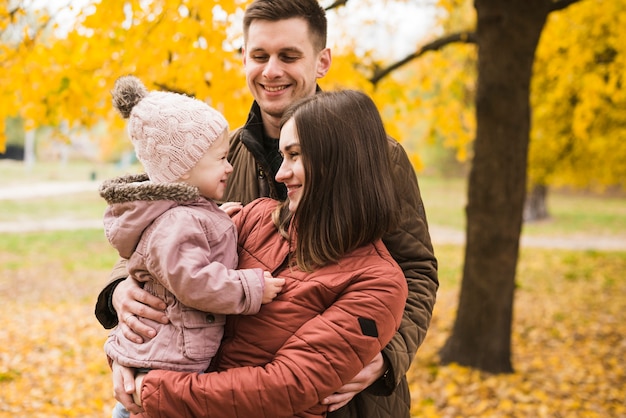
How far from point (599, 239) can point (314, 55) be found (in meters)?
19.4

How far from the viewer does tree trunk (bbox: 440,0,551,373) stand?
19.9 ft

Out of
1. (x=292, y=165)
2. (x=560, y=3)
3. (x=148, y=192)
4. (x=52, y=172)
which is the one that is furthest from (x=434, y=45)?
(x=52, y=172)

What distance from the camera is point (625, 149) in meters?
12.3

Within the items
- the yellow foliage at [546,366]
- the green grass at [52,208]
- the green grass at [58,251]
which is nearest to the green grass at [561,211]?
the yellow foliage at [546,366]

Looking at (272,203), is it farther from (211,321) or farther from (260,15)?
(260,15)

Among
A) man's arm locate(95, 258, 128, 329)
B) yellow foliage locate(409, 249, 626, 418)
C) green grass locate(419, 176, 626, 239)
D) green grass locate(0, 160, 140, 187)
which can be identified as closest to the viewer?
man's arm locate(95, 258, 128, 329)

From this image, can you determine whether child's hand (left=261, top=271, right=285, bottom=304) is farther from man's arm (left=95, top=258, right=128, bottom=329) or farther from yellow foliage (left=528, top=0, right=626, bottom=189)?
yellow foliage (left=528, top=0, right=626, bottom=189)

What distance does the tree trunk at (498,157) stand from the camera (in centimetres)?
608

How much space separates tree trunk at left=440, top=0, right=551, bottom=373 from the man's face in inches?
165

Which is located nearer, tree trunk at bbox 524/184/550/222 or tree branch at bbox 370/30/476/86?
tree branch at bbox 370/30/476/86

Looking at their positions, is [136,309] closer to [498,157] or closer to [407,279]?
[407,279]

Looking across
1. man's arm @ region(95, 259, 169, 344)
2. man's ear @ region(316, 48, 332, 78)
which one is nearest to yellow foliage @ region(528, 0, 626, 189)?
man's ear @ region(316, 48, 332, 78)

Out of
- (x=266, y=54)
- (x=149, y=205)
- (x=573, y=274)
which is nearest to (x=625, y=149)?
(x=573, y=274)

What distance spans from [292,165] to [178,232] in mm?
413
